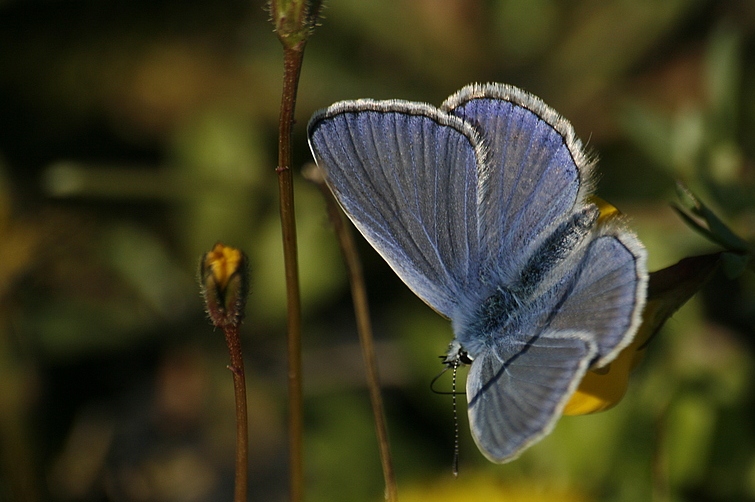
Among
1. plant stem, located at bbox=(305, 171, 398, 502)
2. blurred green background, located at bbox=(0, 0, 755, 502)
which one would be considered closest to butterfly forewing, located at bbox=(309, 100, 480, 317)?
plant stem, located at bbox=(305, 171, 398, 502)

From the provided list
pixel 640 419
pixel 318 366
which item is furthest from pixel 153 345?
pixel 640 419

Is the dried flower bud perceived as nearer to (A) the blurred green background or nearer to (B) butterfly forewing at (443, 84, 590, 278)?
(B) butterfly forewing at (443, 84, 590, 278)

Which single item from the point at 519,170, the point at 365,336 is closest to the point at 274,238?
the point at 365,336

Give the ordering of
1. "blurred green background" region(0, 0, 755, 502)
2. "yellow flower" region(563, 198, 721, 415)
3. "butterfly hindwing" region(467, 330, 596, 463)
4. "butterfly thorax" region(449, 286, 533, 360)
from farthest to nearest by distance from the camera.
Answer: "blurred green background" region(0, 0, 755, 502) < "butterfly thorax" region(449, 286, 533, 360) < "yellow flower" region(563, 198, 721, 415) < "butterfly hindwing" region(467, 330, 596, 463)

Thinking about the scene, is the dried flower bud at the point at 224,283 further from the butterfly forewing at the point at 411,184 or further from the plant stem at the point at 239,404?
the butterfly forewing at the point at 411,184

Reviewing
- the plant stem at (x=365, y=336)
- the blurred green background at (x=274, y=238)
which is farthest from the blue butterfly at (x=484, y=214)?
the blurred green background at (x=274, y=238)
